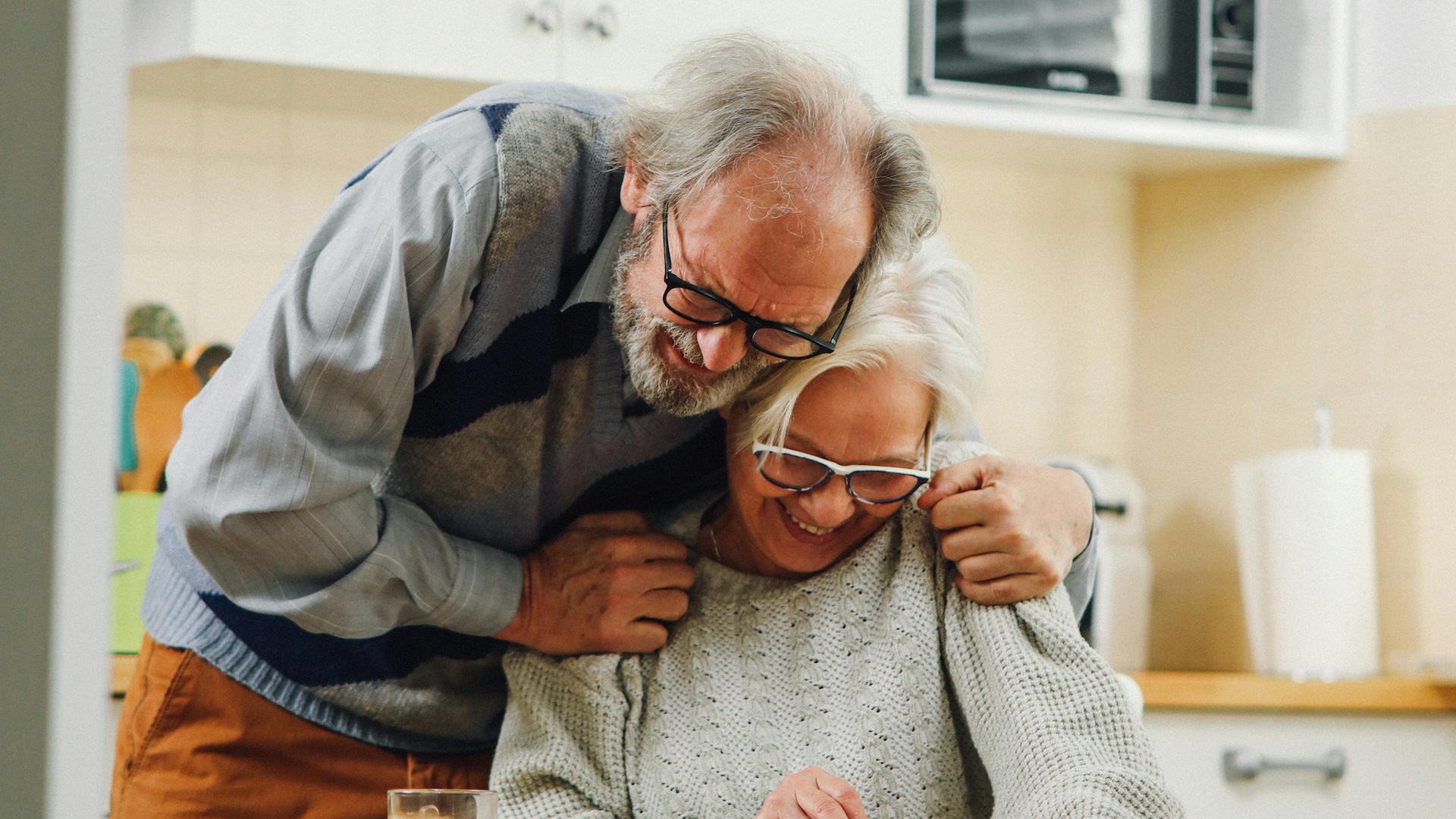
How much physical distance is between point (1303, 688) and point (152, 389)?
6.07ft

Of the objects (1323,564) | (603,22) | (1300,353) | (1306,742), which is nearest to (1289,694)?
(1306,742)

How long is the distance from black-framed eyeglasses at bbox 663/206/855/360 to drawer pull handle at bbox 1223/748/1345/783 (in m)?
1.26

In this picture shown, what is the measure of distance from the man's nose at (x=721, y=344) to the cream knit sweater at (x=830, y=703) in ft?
0.90

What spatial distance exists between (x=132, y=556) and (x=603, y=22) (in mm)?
1084

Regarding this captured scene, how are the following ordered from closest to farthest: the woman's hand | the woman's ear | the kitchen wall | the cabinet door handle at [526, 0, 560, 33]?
the woman's hand, the woman's ear, the cabinet door handle at [526, 0, 560, 33], the kitchen wall

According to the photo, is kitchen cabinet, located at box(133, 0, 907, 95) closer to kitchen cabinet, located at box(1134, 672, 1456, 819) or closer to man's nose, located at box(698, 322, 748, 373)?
man's nose, located at box(698, 322, 748, 373)

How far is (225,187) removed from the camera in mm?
2303

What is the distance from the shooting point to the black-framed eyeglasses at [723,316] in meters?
1.06

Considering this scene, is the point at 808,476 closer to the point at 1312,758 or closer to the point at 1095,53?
the point at 1312,758

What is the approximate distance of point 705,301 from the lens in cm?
107

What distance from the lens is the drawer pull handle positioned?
1.99 meters

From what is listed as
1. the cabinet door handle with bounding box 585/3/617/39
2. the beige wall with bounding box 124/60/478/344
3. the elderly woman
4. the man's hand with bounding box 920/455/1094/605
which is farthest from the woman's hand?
the beige wall with bounding box 124/60/478/344

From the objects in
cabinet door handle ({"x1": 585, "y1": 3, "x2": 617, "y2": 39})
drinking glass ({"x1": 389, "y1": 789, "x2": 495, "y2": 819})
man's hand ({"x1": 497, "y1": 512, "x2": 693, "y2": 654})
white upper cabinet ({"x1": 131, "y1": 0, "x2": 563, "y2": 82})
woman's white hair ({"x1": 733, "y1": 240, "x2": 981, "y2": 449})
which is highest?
cabinet door handle ({"x1": 585, "y1": 3, "x2": 617, "y2": 39})

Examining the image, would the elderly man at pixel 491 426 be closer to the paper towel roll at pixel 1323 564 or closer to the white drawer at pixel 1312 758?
the white drawer at pixel 1312 758
